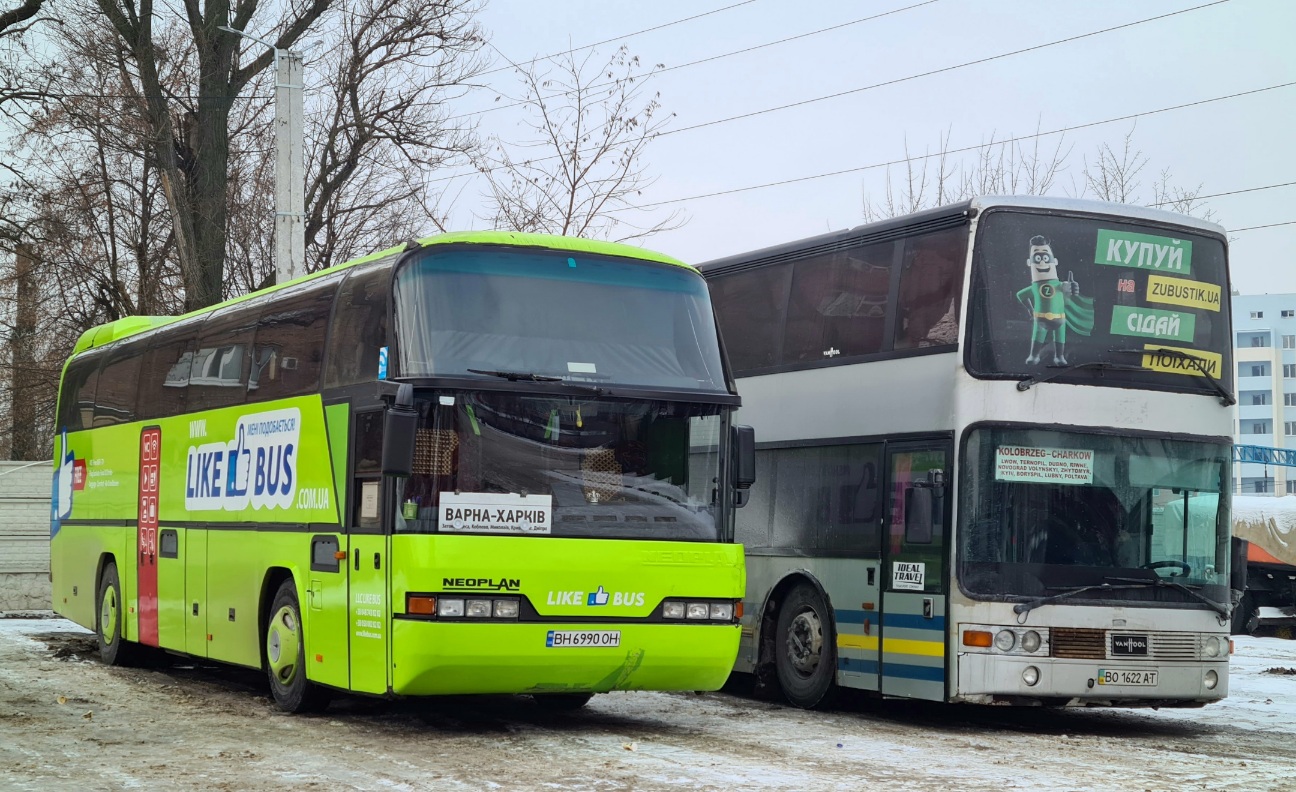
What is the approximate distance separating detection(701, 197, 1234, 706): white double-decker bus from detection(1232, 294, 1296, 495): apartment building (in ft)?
388

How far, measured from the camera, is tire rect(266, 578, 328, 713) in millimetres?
12461

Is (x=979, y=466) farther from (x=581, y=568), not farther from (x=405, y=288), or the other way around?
(x=405, y=288)

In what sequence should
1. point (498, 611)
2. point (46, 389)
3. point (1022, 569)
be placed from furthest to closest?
point (46, 389)
point (1022, 569)
point (498, 611)

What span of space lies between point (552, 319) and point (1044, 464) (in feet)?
13.4

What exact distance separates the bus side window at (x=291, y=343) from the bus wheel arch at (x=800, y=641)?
15.7 feet

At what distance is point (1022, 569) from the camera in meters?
12.5

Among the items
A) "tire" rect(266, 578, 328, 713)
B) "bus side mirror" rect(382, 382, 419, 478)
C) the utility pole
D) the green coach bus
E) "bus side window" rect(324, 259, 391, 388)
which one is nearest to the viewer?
"bus side mirror" rect(382, 382, 419, 478)

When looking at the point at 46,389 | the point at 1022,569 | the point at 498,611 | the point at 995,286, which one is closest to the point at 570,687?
the point at 498,611

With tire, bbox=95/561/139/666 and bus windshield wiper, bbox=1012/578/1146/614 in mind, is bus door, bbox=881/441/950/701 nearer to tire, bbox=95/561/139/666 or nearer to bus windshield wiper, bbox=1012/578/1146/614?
bus windshield wiper, bbox=1012/578/1146/614

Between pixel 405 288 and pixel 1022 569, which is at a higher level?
pixel 405 288

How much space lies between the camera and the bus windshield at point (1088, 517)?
1248 cm

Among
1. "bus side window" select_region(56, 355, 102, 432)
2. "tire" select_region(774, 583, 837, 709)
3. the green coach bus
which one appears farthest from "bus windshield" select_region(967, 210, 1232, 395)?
"bus side window" select_region(56, 355, 102, 432)

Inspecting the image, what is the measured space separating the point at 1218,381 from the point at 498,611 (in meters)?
6.42

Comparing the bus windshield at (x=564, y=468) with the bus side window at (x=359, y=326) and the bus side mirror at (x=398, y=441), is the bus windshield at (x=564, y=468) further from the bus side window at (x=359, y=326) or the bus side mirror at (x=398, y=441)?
the bus side window at (x=359, y=326)
